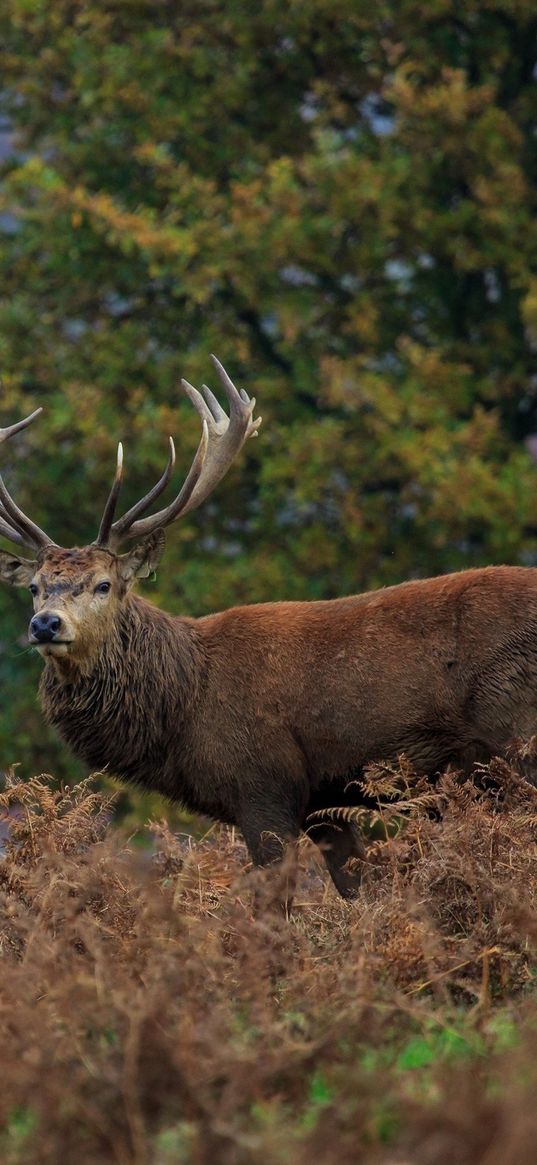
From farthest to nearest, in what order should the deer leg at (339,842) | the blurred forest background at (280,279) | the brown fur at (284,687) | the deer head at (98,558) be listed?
1. the blurred forest background at (280,279)
2. the deer leg at (339,842)
3. the deer head at (98,558)
4. the brown fur at (284,687)

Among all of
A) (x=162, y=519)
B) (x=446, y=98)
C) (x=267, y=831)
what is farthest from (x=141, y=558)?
(x=446, y=98)


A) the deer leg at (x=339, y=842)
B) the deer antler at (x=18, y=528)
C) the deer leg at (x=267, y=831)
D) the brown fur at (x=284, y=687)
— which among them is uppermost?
the deer antler at (x=18, y=528)

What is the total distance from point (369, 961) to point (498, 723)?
237cm

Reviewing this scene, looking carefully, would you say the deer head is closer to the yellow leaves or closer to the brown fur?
the brown fur

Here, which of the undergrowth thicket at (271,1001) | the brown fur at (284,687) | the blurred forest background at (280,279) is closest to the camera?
the undergrowth thicket at (271,1001)

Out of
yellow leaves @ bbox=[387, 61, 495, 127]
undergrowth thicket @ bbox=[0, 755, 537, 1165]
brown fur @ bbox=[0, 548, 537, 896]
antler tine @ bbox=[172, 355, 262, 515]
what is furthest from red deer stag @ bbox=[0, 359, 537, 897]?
yellow leaves @ bbox=[387, 61, 495, 127]

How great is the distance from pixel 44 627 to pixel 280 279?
1098 cm

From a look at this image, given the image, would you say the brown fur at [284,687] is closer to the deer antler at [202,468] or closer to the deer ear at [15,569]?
the deer ear at [15,569]

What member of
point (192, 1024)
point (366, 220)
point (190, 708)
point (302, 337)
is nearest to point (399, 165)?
point (366, 220)

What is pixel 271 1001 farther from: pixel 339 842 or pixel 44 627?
pixel 339 842

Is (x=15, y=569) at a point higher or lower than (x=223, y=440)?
higher

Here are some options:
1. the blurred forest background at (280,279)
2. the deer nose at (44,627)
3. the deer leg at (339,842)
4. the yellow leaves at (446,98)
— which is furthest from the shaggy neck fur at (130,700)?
the yellow leaves at (446,98)

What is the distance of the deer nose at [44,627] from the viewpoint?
26.6 ft

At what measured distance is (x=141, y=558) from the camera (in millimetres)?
8820
